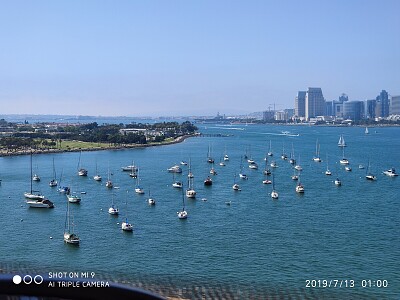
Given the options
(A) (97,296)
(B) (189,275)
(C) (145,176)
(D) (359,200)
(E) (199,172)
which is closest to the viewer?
(A) (97,296)

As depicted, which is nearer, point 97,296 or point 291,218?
point 97,296

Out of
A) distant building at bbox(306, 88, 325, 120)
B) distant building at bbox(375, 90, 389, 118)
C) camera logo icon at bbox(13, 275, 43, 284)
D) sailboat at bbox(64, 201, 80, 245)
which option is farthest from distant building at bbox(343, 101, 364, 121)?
camera logo icon at bbox(13, 275, 43, 284)

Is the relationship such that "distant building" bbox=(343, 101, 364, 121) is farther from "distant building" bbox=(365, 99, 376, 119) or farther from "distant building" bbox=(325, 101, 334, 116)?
"distant building" bbox=(325, 101, 334, 116)

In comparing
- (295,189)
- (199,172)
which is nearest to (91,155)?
(199,172)

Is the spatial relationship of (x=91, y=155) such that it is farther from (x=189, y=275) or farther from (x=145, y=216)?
(x=189, y=275)

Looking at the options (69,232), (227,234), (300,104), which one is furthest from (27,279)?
(300,104)

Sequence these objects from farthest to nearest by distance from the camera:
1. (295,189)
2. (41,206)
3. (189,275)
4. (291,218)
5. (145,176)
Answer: (145,176) → (295,189) → (41,206) → (291,218) → (189,275)

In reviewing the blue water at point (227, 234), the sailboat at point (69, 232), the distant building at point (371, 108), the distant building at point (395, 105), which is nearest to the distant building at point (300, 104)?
the distant building at point (371, 108)
